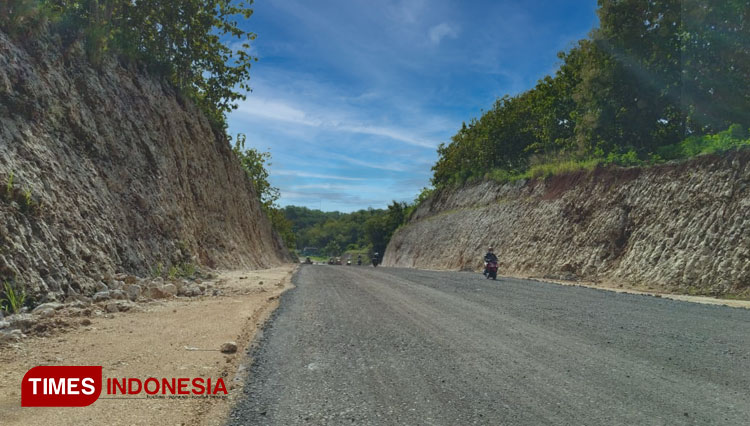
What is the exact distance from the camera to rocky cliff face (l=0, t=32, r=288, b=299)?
26.3 ft

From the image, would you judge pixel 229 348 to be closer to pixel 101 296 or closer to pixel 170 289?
pixel 101 296

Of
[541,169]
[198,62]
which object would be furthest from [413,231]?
[198,62]

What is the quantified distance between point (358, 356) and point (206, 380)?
6.57 feet

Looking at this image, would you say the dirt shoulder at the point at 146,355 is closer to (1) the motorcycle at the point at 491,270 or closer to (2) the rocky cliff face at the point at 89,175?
(2) the rocky cliff face at the point at 89,175

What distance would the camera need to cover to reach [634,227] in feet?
67.9

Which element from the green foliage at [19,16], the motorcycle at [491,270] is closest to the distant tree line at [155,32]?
the green foliage at [19,16]

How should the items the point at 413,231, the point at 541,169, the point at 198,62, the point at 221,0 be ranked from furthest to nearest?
1. the point at 413,231
2. the point at 541,169
3. the point at 198,62
4. the point at 221,0

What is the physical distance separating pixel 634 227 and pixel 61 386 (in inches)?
894

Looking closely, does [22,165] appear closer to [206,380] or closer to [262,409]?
[206,380]

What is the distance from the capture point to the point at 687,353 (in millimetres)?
6277

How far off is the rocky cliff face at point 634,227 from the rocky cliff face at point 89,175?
18599 millimetres

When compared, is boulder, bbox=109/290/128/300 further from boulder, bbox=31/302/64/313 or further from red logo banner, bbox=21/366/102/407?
red logo banner, bbox=21/366/102/407

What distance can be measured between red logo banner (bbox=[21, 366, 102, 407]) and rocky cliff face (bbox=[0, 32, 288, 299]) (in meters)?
2.95

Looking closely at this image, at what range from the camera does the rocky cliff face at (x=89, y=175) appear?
8008 mm
